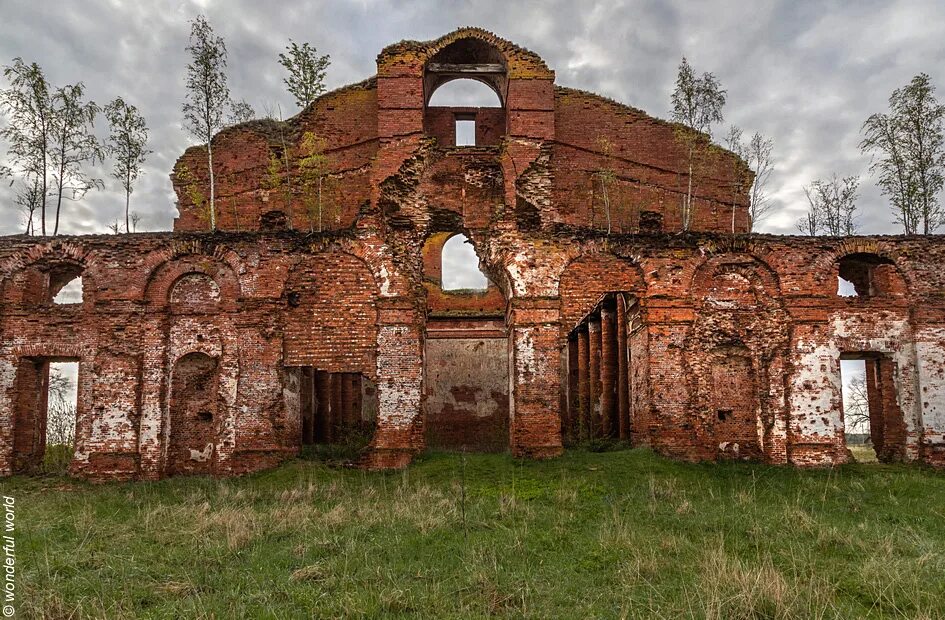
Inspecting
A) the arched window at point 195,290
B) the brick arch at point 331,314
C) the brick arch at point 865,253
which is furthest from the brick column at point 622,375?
the arched window at point 195,290

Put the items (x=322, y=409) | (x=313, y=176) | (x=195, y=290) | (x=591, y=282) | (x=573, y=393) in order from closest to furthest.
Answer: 1. (x=591, y=282)
2. (x=195, y=290)
3. (x=322, y=409)
4. (x=573, y=393)
5. (x=313, y=176)

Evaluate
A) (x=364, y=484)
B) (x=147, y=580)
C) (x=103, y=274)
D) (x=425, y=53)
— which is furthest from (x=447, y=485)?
(x=425, y=53)

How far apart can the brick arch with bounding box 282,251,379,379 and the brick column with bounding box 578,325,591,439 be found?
6606 millimetres

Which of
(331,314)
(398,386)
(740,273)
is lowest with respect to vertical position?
(398,386)

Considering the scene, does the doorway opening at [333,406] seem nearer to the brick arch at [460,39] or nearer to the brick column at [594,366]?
the brick column at [594,366]

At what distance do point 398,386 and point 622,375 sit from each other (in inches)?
229

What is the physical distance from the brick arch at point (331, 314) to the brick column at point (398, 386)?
0.26 metres

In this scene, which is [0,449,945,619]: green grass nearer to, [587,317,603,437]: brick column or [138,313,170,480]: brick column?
[138,313,170,480]: brick column

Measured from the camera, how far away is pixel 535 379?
42.6ft

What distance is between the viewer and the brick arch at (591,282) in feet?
43.9

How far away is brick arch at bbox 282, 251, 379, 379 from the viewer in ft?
43.2

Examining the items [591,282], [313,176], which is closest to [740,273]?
[591,282]

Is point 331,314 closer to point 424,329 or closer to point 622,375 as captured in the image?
point 424,329

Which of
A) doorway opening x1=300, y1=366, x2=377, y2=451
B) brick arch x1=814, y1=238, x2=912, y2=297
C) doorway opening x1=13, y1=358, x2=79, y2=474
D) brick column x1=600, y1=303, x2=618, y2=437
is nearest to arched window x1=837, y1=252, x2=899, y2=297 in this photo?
brick arch x1=814, y1=238, x2=912, y2=297
